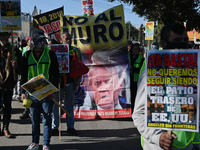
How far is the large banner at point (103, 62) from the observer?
292 inches

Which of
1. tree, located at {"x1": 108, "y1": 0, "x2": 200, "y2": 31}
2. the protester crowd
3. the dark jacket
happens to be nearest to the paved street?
the protester crowd

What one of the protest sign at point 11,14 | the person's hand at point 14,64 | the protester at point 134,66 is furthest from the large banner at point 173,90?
the protester at point 134,66

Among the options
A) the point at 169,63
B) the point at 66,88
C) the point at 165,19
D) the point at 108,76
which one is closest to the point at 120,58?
the point at 108,76

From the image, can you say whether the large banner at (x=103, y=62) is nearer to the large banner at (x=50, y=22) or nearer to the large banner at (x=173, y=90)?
the large banner at (x=50, y=22)

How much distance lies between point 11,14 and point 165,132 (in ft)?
15.0

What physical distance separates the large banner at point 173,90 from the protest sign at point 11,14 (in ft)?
14.0

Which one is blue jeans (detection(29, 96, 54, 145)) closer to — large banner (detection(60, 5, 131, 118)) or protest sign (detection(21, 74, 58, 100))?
protest sign (detection(21, 74, 58, 100))

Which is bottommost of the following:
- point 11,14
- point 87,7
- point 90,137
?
point 90,137

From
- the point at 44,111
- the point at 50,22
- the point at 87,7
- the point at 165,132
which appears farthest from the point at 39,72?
the point at 50,22

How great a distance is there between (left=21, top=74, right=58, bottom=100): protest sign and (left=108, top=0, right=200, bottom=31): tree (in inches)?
949

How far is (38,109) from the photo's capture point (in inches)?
192

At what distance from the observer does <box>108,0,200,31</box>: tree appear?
1074 inches

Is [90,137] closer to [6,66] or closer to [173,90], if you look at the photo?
[6,66]

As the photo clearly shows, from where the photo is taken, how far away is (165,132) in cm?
208
